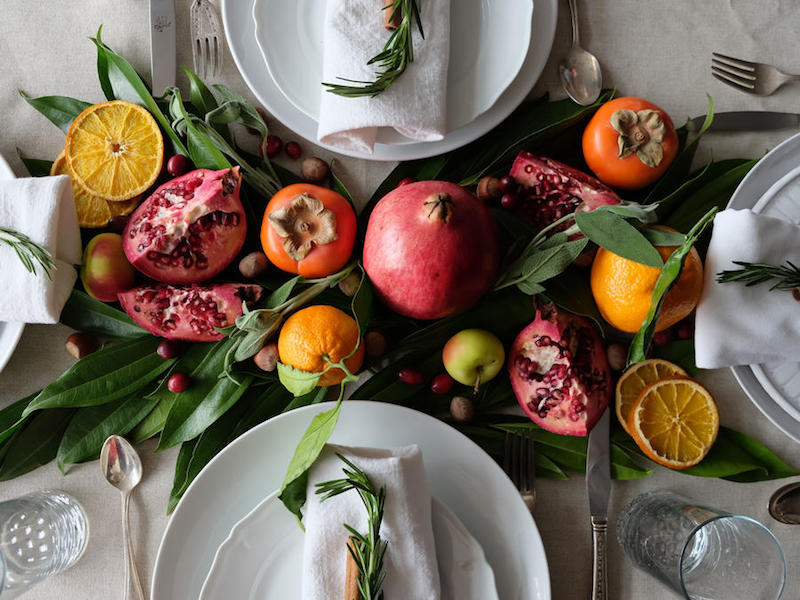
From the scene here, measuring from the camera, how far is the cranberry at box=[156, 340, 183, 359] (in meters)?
0.97

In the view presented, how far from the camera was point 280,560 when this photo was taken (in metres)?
0.89

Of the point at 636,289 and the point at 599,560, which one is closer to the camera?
the point at 636,289

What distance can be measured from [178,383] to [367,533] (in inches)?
14.6

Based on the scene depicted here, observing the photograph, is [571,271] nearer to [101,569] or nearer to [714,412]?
[714,412]

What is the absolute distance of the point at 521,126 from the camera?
3.23 ft

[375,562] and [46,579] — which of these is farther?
[46,579]

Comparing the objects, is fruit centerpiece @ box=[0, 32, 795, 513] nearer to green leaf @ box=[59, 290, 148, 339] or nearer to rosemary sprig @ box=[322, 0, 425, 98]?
green leaf @ box=[59, 290, 148, 339]

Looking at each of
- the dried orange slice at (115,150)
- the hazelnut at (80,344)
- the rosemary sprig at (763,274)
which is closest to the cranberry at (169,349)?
the hazelnut at (80,344)

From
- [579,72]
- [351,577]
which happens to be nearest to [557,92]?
[579,72]

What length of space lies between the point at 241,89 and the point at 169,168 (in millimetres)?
173

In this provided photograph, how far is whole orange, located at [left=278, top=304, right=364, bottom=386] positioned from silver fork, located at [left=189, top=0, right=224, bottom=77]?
438mm

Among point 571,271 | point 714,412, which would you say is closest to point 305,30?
point 571,271

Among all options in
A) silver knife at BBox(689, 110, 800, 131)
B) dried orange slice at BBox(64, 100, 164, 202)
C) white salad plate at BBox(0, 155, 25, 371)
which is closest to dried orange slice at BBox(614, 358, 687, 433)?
silver knife at BBox(689, 110, 800, 131)

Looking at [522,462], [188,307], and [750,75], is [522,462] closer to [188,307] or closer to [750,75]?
[188,307]
